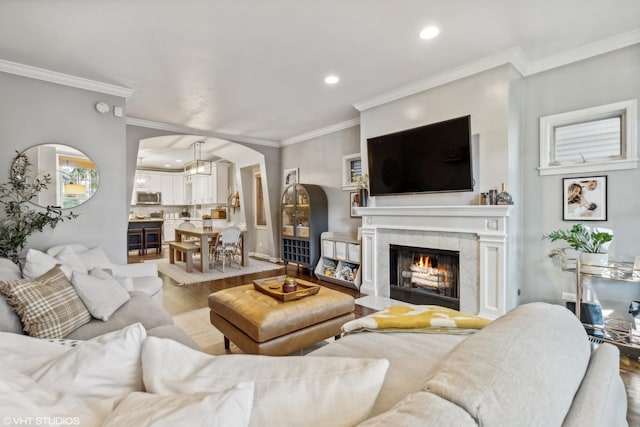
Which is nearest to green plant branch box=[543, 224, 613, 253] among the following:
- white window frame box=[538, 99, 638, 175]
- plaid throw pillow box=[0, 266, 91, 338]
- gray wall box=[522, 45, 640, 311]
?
gray wall box=[522, 45, 640, 311]

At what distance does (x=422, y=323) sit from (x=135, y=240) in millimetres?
8139

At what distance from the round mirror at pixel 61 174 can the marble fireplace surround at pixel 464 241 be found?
351 cm

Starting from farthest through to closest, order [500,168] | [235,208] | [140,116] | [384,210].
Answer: [235,208]
[140,116]
[384,210]
[500,168]

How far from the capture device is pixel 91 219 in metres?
3.46

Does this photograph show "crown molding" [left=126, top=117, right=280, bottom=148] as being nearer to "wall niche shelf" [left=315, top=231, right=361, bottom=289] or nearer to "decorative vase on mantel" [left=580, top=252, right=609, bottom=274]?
"wall niche shelf" [left=315, top=231, right=361, bottom=289]

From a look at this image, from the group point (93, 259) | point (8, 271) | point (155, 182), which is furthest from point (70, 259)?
point (155, 182)

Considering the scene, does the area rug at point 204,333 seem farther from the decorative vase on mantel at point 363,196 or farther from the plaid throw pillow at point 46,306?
the decorative vase on mantel at point 363,196

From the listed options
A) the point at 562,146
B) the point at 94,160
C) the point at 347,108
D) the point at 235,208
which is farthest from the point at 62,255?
the point at 235,208

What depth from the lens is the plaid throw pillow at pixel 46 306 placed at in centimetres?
164

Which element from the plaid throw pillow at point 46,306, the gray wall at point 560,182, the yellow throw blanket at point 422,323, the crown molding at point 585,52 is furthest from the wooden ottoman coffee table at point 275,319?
the crown molding at point 585,52

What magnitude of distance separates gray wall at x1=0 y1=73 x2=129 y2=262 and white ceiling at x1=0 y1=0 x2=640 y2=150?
30 centimetres

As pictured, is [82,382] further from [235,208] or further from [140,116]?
[235,208]

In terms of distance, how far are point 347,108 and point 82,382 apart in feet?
14.2

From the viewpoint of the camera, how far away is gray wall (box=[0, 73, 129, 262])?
305cm
